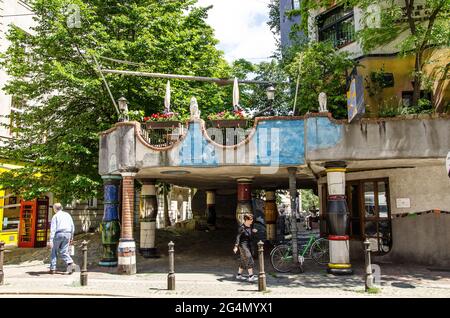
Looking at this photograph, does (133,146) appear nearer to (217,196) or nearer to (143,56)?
(143,56)

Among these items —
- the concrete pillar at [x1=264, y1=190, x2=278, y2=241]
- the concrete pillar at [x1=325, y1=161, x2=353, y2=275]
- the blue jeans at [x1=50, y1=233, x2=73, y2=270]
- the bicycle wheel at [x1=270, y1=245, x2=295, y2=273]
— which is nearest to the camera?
the concrete pillar at [x1=325, y1=161, x2=353, y2=275]

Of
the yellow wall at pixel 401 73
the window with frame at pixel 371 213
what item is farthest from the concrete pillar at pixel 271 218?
the yellow wall at pixel 401 73

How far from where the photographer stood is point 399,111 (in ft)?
42.4

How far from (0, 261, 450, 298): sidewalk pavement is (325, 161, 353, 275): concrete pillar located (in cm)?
40

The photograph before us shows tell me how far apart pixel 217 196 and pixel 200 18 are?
12.9 metres

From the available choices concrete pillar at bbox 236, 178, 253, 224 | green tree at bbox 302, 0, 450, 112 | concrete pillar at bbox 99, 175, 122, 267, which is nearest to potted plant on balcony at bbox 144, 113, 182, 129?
concrete pillar at bbox 99, 175, 122, 267

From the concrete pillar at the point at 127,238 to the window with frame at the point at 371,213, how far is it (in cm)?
791

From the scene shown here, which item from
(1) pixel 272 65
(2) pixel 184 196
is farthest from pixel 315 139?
(2) pixel 184 196

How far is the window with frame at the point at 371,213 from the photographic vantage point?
14.5m

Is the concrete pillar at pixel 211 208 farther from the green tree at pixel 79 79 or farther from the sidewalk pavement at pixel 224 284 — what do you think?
the sidewalk pavement at pixel 224 284

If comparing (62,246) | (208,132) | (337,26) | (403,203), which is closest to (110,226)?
(62,246)

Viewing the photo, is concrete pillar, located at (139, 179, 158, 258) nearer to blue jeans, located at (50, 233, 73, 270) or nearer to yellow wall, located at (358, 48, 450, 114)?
blue jeans, located at (50, 233, 73, 270)

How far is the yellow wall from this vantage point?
15711 mm

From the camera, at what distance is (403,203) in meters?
14.1
